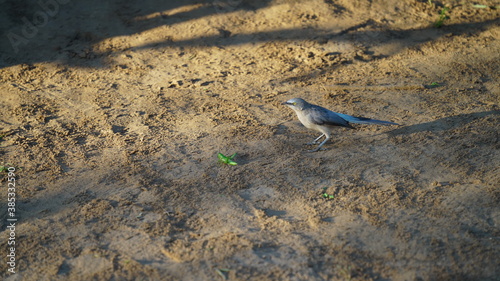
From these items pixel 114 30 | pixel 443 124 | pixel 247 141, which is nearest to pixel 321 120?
pixel 247 141

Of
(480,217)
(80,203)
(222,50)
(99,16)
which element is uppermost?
(99,16)

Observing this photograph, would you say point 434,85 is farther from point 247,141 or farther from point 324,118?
point 247,141

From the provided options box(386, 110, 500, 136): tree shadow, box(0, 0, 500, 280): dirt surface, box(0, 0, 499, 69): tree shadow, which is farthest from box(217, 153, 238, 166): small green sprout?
box(0, 0, 499, 69): tree shadow

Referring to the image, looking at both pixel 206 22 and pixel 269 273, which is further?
pixel 206 22

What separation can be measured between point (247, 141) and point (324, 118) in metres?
1.00

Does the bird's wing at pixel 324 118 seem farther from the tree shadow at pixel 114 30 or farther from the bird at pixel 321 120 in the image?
the tree shadow at pixel 114 30

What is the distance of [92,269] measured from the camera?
12.3 ft

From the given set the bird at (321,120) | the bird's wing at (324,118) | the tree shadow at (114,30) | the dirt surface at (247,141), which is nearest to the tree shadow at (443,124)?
the dirt surface at (247,141)

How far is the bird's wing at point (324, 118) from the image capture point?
5383 millimetres

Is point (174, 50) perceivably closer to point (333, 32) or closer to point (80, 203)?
point (333, 32)

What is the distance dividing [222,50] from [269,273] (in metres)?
4.87

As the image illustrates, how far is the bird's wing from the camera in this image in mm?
5383

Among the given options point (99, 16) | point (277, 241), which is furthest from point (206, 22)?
point (277, 241)

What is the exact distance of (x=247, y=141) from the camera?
5.59 metres
